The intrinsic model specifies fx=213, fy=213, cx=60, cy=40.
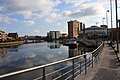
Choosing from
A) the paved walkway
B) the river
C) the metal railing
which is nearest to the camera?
the metal railing

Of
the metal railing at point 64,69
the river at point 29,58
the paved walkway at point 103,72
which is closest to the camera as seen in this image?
the metal railing at point 64,69

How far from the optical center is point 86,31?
639 ft

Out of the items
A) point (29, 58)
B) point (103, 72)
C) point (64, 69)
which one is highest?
point (64, 69)

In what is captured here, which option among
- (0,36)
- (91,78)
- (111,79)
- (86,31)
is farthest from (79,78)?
(86,31)

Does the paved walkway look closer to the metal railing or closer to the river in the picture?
the metal railing

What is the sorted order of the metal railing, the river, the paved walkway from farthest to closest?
the river
the paved walkway
the metal railing

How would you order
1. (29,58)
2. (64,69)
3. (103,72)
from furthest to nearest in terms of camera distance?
(29,58)
(103,72)
(64,69)

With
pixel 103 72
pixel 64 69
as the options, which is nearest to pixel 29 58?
pixel 103 72

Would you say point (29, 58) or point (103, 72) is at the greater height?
point (103, 72)

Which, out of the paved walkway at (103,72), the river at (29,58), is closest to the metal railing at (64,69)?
the paved walkway at (103,72)

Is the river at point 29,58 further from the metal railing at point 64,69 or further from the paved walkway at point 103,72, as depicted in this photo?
the paved walkway at point 103,72

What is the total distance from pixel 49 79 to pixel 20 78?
405 centimetres

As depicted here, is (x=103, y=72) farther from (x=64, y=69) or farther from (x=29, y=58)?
(x=29, y=58)

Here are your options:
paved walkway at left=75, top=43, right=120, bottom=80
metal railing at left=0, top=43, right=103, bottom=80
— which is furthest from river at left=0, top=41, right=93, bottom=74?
paved walkway at left=75, top=43, right=120, bottom=80
